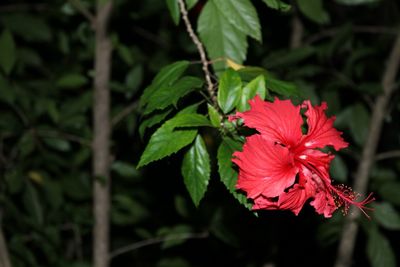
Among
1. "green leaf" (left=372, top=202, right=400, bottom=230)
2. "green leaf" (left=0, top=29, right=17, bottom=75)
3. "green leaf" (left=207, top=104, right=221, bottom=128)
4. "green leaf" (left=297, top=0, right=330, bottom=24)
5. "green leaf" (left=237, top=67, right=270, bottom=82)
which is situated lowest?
"green leaf" (left=372, top=202, right=400, bottom=230)

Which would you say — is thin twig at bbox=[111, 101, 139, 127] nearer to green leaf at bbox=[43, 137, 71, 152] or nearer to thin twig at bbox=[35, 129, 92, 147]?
thin twig at bbox=[35, 129, 92, 147]

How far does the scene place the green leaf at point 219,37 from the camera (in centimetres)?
123

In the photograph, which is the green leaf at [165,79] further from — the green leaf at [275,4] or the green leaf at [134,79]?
the green leaf at [134,79]

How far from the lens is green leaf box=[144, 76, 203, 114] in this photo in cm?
97

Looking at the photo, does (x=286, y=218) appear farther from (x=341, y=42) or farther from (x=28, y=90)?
(x=28, y=90)

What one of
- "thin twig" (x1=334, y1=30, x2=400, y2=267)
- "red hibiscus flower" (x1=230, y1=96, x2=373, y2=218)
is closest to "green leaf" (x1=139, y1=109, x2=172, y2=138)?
"red hibiscus flower" (x1=230, y1=96, x2=373, y2=218)

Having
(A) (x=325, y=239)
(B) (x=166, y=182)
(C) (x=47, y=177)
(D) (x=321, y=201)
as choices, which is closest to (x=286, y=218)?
(A) (x=325, y=239)

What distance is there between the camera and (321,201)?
97 centimetres

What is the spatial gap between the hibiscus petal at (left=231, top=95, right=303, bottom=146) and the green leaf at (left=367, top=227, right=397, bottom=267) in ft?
4.42

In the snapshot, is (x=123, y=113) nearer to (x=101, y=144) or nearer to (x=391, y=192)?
(x=101, y=144)

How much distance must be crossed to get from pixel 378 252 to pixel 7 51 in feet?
5.08

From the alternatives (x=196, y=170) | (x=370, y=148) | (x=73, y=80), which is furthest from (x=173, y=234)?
(x=196, y=170)

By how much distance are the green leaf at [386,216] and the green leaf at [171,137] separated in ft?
4.60

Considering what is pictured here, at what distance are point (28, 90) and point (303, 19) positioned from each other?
48.0 inches
